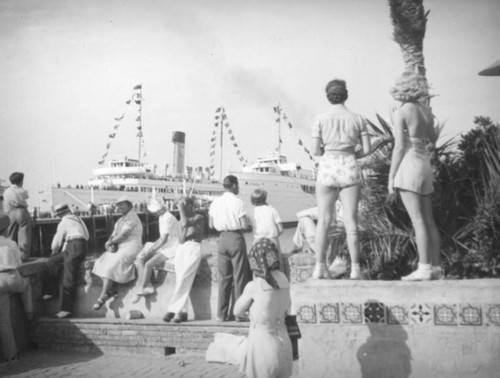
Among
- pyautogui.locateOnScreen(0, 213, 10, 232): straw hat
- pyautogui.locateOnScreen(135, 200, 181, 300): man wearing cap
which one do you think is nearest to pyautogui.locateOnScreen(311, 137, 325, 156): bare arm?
pyautogui.locateOnScreen(135, 200, 181, 300): man wearing cap

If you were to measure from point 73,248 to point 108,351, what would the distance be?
1.44 m

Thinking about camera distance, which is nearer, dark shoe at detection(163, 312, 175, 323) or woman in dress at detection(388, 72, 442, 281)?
woman in dress at detection(388, 72, 442, 281)

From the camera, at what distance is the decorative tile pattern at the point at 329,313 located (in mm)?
4441

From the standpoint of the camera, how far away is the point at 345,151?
4.82 metres

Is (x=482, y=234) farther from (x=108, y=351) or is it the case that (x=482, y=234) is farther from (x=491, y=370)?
(x=108, y=351)

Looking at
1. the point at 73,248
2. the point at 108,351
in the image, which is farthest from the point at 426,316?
the point at 73,248

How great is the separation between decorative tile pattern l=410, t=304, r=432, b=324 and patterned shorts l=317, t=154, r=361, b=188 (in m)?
1.20

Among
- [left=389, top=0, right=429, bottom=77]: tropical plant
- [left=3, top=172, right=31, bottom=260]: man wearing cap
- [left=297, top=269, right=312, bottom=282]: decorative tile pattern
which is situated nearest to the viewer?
[left=297, top=269, right=312, bottom=282]: decorative tile pattern

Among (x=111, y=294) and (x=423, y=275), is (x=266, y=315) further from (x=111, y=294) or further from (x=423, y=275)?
(x=111, y=294)

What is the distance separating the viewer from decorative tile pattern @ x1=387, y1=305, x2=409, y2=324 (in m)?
4.28

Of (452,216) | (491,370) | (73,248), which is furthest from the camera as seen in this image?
(73,248)

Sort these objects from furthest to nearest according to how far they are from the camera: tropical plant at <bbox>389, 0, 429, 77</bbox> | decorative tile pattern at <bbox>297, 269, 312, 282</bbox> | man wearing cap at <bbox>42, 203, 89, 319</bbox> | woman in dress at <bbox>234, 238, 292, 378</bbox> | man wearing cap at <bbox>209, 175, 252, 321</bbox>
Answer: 1. tropical plant at <bbox>389, 0, 429, 77</bbox>
2. man wearing cap at <bbox>42, 203, 89, 319</bbox>
3. man wearing cap at <bbox>209, 175, 252, 321</bbox>
4. decorative tile pattern at <bbox>297, 269, 312, 282</bbox>
5. woman in dress at <bbox>234, 238, 292, 378</bbox>

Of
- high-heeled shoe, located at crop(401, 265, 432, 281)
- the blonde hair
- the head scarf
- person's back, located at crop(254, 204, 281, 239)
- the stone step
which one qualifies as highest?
the blonde hair

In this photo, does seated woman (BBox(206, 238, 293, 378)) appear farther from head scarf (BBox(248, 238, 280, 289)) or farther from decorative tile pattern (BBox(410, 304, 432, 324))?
decorative tile pattern (BBox(410, 304, 432, 324))
